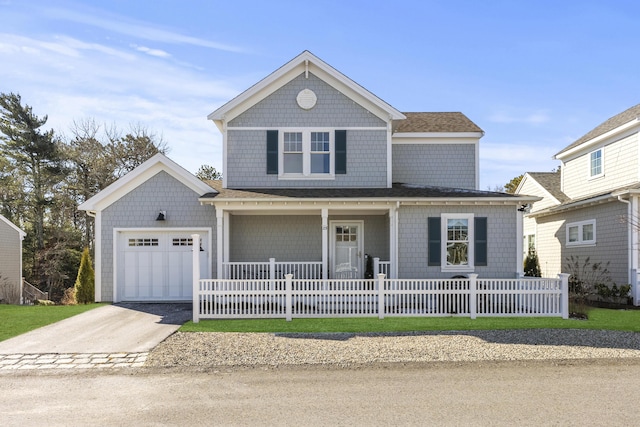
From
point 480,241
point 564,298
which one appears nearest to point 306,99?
point 480,241

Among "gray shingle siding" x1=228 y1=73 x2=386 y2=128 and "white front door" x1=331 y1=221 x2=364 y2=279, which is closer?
"gray shingle siding" x1=228 y1=73 x2=386 y2=128

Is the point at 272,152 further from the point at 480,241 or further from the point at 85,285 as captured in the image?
the point at 85,285

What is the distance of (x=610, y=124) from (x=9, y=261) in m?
28.0

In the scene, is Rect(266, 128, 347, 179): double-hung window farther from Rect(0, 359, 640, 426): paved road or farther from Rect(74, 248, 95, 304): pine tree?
Rect(0, 359, 640, 426): paved road

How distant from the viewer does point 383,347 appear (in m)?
9.67

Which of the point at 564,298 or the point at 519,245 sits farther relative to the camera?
the point at 519,245

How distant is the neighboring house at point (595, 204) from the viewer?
55.6ft

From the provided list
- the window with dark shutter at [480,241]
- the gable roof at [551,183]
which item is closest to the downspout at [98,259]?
the window with dark shutter at [480,241]

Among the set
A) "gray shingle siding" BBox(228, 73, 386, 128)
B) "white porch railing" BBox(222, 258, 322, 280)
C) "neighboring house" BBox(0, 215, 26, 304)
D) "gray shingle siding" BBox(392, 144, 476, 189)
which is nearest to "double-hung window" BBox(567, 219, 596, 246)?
"gray shingle siding" BBox(392, 144, 476, 189)

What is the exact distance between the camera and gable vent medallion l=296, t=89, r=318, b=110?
1709 cm

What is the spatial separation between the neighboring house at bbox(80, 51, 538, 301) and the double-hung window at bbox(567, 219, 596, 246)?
480cm

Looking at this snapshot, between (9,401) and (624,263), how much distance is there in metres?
17.5

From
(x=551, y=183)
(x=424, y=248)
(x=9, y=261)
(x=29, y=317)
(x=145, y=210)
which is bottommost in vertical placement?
(x=29, y=317)

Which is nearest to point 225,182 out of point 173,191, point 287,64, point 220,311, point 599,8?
point 173,191
